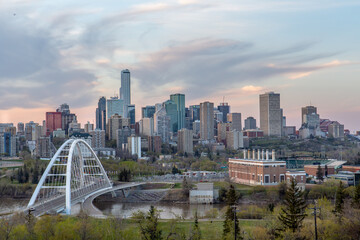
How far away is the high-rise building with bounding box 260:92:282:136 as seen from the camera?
188m

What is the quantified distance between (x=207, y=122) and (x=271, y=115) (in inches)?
1224

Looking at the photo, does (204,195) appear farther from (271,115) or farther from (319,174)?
(271,115)

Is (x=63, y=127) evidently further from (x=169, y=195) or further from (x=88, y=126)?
(x=169, y=195)

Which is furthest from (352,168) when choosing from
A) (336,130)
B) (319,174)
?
(336,130)

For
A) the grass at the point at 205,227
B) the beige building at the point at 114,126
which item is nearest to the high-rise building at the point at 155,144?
the beige building at the point at 114,126

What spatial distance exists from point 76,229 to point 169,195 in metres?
35.3

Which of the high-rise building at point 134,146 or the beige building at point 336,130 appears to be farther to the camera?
the beige building at point 336,130

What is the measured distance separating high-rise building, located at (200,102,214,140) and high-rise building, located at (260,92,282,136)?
2796 cm

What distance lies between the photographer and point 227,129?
166m

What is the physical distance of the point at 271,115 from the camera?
188m

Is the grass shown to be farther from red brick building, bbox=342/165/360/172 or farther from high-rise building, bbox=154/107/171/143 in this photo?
high-rise building, bbox=154/107/171/143

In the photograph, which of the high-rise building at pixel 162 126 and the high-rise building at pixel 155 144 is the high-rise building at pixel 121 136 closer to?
the high-rise building at pixel 155 144

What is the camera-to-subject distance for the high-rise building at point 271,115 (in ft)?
618

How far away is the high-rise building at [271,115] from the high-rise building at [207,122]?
28.0 meters
